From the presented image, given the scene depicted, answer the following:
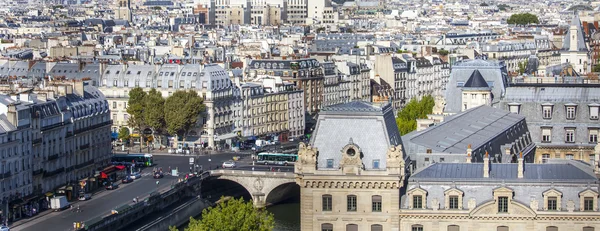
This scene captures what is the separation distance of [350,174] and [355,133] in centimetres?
167

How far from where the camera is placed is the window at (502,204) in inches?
2183

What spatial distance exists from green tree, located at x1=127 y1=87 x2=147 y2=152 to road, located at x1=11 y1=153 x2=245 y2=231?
6.56m

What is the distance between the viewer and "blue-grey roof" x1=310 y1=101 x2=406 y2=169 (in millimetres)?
55656

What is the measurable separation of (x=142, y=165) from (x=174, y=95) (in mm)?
12817

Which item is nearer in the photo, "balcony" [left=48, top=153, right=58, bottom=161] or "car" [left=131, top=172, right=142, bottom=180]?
"balcony" [left=48, top=153, right=58, bottom=161]

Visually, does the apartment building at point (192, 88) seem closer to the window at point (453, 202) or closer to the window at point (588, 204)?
the window at point (453, 202)

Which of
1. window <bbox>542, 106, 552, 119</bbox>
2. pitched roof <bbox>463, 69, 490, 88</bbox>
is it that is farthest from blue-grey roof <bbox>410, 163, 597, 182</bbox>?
pitched roof <bbox>463, 69, 490, 88</bbox>

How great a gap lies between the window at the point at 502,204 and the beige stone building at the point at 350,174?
3.92 meters

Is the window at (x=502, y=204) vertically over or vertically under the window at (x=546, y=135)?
under

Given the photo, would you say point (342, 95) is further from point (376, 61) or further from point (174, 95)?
point (174, 95)

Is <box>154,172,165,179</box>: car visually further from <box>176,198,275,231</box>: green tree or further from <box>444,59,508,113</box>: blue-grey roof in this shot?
<box>176,198,275,231</box>: green tree

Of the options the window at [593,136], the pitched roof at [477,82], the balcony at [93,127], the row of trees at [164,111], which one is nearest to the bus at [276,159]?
the row of trees at [164,111]

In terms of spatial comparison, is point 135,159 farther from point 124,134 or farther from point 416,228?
point 416,228

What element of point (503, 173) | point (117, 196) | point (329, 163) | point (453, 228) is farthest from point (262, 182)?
point (453, 228)
